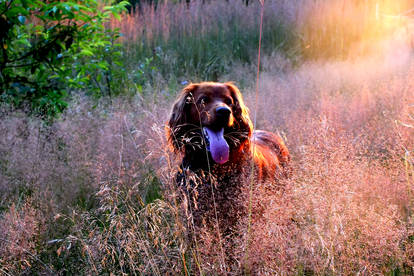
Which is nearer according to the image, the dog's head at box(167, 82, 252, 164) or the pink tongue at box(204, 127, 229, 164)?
the pink tongue at box(204, 127, 229, 164)

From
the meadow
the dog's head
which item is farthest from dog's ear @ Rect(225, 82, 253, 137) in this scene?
the meadow

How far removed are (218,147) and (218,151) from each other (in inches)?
1.3

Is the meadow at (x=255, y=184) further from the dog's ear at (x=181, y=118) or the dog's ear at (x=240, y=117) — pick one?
the dog's ear at (x=240, y=117)

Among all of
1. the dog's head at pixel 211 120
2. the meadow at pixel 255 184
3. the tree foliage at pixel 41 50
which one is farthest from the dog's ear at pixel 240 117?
the tree foliage at pixel 41 50

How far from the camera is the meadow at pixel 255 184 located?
63.4 inches

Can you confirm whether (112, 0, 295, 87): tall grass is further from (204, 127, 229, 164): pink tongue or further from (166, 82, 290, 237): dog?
Result: (204, 127, 229, 164): pink tongue

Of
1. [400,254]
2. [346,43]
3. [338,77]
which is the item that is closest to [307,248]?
[400,254]

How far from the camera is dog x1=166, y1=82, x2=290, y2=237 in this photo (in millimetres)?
2115

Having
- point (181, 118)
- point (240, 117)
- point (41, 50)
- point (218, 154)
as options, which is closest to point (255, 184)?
point (218, 154)

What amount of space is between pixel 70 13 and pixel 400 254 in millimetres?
3023

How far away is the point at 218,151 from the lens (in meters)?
2.25

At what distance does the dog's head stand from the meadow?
211 mm

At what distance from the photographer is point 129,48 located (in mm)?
7156

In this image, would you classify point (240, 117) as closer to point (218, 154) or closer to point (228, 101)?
point (228, 101)
